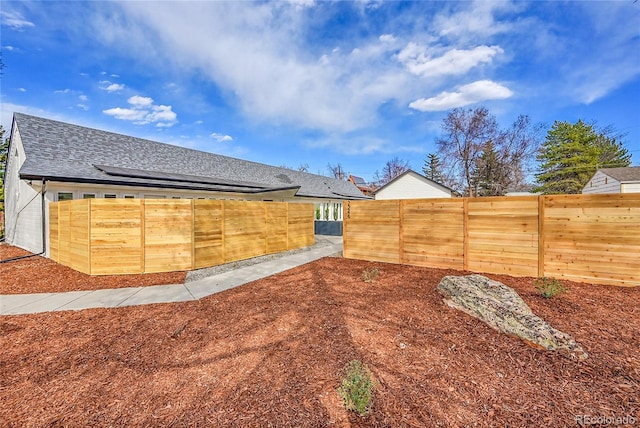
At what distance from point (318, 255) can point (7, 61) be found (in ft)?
48.0

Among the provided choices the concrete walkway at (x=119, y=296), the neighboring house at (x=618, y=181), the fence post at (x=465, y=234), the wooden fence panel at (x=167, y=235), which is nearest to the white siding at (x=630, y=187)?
the neighboring house at (x=618, y=181)

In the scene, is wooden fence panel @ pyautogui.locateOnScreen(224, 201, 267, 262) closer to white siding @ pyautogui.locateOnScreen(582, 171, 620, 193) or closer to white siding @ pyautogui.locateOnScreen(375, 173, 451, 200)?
white siding @ pyautogui.locateOnScreen(375, 173, 451, 200)

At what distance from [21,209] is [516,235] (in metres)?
19.0

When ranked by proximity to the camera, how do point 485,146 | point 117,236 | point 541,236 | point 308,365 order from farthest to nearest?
point 485,146, point 117,236, point 541,236, point 308,365

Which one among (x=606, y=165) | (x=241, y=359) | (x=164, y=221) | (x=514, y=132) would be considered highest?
(x=514, y=132)

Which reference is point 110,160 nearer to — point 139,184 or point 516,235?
point 139,184

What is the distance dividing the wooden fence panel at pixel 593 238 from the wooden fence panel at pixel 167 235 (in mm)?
9398

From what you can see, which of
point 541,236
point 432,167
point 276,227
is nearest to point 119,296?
point 276,227

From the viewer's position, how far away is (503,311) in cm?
373

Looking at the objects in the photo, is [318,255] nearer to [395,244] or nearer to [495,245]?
[395,244]

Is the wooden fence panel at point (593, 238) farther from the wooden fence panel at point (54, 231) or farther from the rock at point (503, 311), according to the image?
the wooden fence panel at point (54, 231)

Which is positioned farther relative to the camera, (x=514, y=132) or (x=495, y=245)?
(x=514, y=132)

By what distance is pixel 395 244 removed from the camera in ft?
26.5

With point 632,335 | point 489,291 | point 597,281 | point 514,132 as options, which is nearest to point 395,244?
point 489,291
